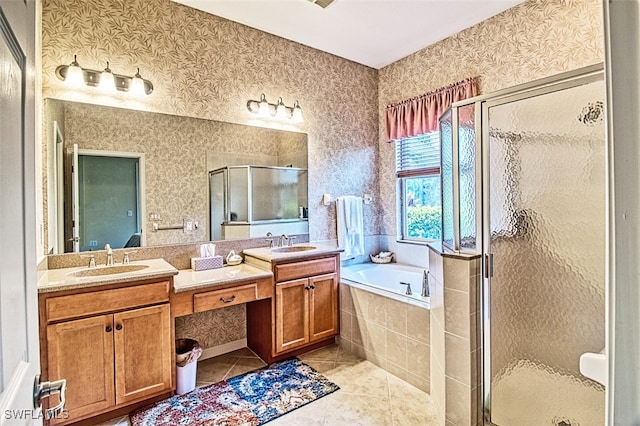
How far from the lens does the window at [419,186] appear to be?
347 centimetres

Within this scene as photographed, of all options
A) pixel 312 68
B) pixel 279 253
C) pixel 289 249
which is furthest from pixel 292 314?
pixel 312 68

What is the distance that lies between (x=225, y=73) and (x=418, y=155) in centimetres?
216

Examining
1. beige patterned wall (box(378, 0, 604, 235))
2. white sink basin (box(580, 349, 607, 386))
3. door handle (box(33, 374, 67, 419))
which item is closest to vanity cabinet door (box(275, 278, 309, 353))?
door handle (box(33, 374, 67, 419))

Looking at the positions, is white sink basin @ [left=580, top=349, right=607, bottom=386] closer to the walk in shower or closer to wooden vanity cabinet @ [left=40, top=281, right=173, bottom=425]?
the walk in shower

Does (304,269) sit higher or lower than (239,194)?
lower

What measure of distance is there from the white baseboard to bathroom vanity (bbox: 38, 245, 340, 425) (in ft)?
0.87

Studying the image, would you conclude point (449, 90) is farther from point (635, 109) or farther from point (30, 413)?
point (30, 413)

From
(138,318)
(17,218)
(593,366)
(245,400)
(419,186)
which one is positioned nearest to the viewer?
(593,366)

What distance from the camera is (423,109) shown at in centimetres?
336

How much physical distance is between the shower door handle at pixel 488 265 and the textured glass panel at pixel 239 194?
A: 2035mm

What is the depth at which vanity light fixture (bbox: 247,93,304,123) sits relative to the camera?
2984 millimetres

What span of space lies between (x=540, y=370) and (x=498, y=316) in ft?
0.94

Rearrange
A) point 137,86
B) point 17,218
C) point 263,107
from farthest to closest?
point 263,107 → point 137,86 → point 17,218

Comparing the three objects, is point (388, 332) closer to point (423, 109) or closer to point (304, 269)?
point (304, 269)
